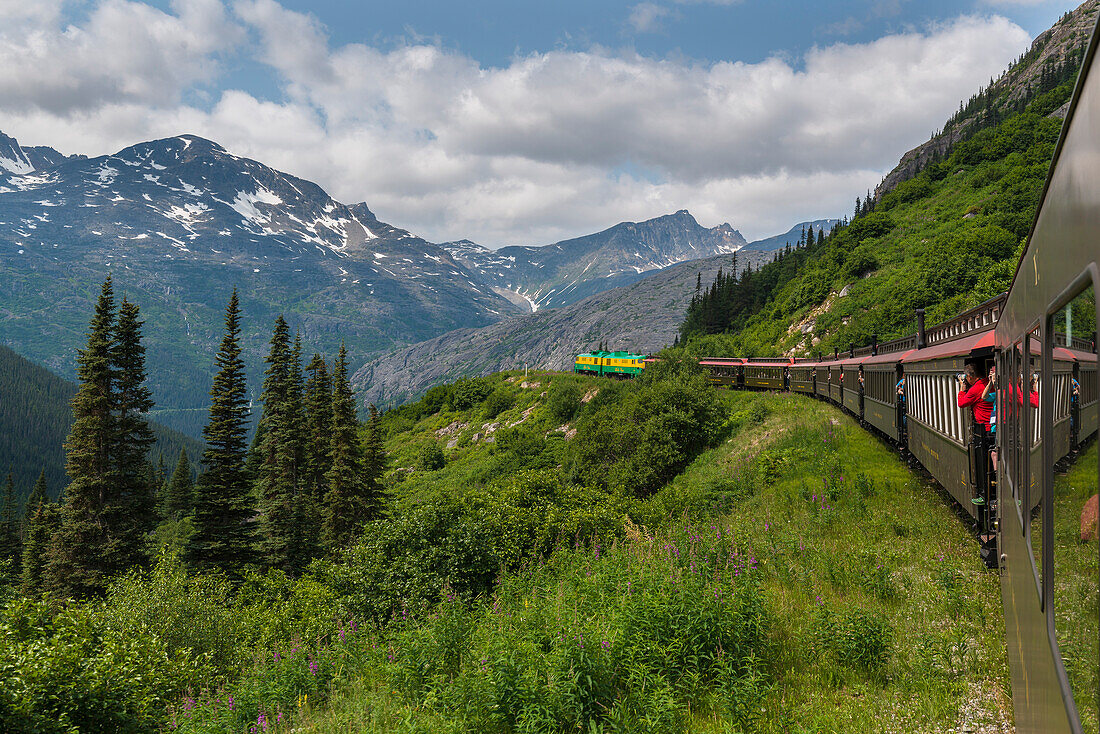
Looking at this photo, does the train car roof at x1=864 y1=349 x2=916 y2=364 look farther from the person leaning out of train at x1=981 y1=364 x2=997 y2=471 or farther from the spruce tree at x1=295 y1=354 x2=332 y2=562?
the spruce tree at x1=295 y1=354 x2=332 y2=562

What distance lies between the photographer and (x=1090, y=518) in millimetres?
2285

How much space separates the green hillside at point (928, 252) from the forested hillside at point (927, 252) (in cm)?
16

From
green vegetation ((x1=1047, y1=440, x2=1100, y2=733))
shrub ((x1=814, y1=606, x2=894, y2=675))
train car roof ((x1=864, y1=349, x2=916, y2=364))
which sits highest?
train car roof ((x1=864, y1=349, x2=916, y2=364))

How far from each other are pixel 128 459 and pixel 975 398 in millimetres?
41122

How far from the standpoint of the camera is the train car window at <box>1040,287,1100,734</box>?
217cm

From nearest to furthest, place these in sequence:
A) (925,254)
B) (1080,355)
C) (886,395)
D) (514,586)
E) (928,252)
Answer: (1080,355), (514,586), (886,395), (928,252), (925,254)

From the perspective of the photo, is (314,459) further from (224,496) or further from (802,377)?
(802,377)

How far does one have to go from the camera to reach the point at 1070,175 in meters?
2.71

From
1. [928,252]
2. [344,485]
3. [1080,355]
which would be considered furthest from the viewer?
[928,252]

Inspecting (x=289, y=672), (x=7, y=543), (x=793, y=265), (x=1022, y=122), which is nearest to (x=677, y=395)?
(x=289, y=672)

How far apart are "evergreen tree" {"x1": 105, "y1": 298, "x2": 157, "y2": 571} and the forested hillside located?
192 feet

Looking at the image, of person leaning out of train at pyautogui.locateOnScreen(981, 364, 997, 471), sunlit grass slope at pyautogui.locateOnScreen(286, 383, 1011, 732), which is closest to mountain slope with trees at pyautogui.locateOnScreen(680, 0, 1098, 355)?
person leaning out of train at pyautogui.locateOnScreen(981, 364, 997, 471)

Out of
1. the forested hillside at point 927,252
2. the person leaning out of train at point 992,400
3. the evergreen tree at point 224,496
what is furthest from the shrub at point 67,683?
the forested hillside at point 927,252

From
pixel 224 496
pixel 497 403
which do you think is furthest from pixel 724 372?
pixel 497 403
